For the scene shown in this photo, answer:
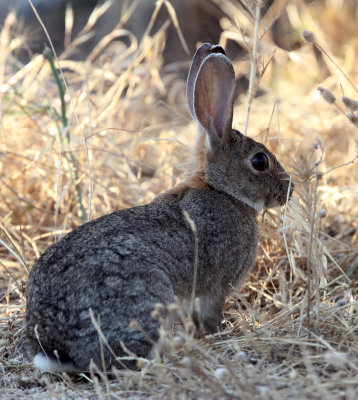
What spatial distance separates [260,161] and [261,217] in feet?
2.99

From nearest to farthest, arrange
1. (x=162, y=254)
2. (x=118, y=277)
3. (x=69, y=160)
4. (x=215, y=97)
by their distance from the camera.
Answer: (x=118, y=277)
(x=162, y=254)
(x=215, y=97)
(x=69, y=160)

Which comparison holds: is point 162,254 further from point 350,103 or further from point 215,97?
point 350,103

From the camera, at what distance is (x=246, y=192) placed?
4207 millimetres

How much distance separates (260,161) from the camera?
427 centimetres

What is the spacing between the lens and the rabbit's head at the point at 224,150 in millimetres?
4082

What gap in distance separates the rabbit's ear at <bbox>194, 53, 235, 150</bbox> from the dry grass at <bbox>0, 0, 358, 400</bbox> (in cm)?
58

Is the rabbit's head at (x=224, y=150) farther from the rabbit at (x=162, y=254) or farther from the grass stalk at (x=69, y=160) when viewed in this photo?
the grass stalk at (x=69, y=160)

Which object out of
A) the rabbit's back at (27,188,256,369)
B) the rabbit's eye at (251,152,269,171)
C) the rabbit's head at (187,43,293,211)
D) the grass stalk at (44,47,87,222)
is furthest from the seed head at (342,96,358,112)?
the grass stalk at (44,47,87,222)

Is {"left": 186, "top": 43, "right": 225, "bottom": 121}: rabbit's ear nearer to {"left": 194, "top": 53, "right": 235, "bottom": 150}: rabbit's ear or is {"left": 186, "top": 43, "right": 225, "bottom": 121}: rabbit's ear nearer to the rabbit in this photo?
the rabbit

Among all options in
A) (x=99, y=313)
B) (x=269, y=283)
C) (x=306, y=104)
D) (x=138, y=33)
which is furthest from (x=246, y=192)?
(x=138, y=33)

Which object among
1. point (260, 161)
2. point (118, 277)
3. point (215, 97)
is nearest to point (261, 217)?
point (260, 161)

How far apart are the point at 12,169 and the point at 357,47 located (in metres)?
5.00

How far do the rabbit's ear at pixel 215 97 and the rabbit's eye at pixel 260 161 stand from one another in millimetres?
239

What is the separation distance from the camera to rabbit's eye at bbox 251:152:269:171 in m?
4.26
